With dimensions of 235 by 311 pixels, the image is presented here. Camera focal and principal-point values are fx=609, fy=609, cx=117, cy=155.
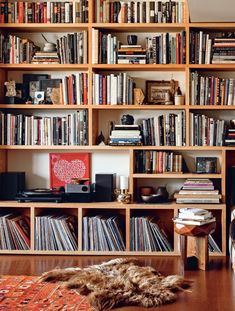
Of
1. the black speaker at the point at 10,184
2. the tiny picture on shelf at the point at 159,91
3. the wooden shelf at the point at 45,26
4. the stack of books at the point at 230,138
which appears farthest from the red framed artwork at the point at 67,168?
the stack of books at the point at 230,138

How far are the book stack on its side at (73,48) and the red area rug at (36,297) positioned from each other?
219 centimetres

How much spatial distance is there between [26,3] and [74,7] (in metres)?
0.46

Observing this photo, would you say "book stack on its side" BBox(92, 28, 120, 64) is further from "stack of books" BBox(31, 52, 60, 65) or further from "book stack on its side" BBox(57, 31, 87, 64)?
"stack of books" BBox(31, 52, 60, 65)

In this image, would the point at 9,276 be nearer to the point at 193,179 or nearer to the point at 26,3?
the point at 193,179

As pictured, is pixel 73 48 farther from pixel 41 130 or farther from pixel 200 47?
pixel 200 47

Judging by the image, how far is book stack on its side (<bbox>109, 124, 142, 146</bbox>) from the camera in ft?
18.3

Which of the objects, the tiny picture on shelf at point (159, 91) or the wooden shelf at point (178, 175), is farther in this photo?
the tiny picture on shelf at point (159, 91)

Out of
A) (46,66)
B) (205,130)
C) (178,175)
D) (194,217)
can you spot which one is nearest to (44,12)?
(46,66)

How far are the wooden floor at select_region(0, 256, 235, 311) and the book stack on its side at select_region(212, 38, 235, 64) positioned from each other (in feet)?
5.82

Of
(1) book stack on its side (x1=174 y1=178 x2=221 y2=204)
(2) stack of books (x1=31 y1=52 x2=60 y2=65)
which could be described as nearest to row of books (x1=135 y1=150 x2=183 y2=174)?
(1) book stack on its side (x1=174 y1=178 x2=221 y2=204)

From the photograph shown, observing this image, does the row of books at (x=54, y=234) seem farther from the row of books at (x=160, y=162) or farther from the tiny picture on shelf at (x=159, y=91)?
the tiny picture on shelf at (x=159, y=91)

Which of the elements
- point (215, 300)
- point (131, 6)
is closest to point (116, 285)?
point (215, 300)

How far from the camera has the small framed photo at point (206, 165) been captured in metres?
5.62

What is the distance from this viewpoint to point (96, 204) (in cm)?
543
